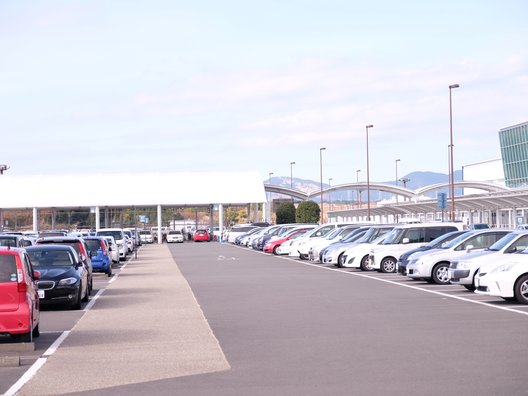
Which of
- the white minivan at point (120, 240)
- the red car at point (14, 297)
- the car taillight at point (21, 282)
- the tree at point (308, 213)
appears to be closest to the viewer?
the red car at point (14, 297)

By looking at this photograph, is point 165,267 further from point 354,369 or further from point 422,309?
point 354,369

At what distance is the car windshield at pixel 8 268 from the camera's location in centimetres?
1505

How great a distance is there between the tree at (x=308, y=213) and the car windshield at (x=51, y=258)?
7685cm

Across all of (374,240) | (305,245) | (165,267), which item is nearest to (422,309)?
(374,240)

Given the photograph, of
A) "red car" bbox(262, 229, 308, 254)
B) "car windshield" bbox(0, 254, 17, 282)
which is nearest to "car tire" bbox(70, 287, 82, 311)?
"car windshield" bbox(0, 254, 17, 282)

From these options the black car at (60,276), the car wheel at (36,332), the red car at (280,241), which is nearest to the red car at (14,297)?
the car wheel at (36,332)

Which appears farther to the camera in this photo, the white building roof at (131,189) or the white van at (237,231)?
the white building roof at (131,189)

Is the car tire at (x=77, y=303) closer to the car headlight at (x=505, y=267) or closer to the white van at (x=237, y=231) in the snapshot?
the car headlight at (x=505, y=267)

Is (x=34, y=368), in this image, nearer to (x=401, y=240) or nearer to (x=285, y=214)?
(x=401, y=240)

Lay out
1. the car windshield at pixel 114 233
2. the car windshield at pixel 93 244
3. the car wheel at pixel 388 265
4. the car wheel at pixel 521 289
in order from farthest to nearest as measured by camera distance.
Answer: the car windshield at pixel 114 233, the car windshield at pixel 93 244, the car wheel at pixel 388 265, the car wheel at pixel 521 289

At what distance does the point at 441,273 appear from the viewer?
28938mm

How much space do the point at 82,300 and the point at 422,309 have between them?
8447 millimetres

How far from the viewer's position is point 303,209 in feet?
334

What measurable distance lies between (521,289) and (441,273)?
24.2ft
